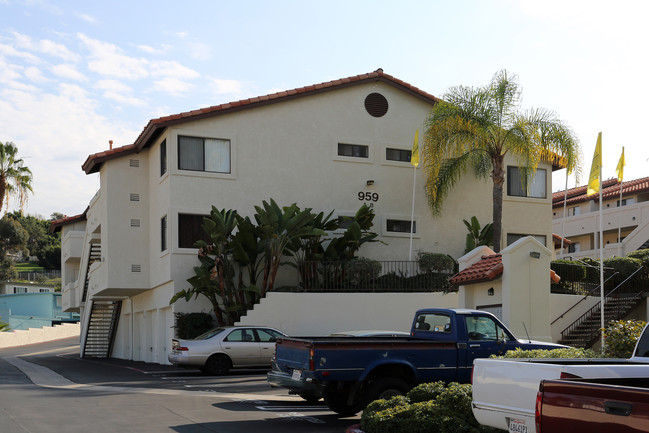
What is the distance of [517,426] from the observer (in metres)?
7.58

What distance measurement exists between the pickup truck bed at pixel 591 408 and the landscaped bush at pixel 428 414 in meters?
4.05

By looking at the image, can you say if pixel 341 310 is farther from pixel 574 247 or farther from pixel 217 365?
pixel 574 247

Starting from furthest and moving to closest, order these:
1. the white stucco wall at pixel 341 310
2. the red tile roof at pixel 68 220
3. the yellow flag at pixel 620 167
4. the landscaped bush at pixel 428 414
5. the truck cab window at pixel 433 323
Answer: the red tile roof at pixel 68 220
the white stucco wall at pixel 341 310
the yellow flag at pixel 620 167
the truck cab window at pixel 433 323
the landscaped bush at pixel 428 414

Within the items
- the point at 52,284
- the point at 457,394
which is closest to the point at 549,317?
the point at 457,394

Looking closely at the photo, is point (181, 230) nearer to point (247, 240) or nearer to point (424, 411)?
point (247, 240)

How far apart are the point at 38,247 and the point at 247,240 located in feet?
261

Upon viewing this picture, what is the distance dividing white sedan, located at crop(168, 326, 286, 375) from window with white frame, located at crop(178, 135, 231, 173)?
295 inches

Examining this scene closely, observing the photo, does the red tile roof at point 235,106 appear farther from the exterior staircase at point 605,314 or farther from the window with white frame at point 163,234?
the exterior staircase at point 605,314

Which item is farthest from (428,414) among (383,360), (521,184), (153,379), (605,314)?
(521,184)

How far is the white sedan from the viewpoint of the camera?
21516 millimetres

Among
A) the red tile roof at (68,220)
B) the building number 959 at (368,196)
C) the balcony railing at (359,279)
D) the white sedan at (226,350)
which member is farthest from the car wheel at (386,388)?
the red tile roof at (68,220)

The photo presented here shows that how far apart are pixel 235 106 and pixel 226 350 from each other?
10022 millimetres

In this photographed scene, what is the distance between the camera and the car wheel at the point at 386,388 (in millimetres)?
12508

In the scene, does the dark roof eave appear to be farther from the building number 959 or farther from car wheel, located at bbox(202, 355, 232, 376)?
car wheel, located at bbox(202, 355, 232, 376)
